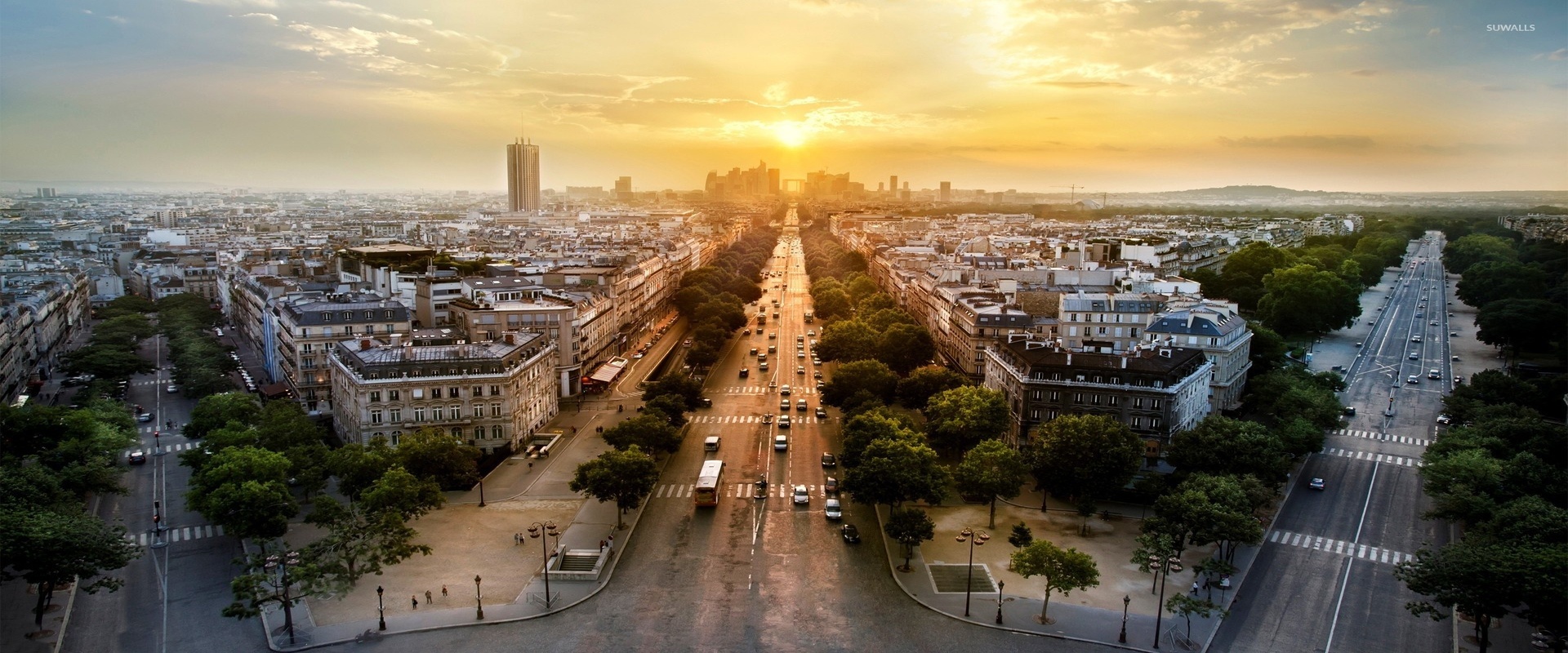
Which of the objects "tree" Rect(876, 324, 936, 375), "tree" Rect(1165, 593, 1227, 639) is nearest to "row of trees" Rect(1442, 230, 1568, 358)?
"tree" Rect(876, 324, 936, 375)

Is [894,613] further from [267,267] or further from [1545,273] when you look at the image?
[1545,273]

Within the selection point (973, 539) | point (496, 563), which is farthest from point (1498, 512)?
point (496, 563)

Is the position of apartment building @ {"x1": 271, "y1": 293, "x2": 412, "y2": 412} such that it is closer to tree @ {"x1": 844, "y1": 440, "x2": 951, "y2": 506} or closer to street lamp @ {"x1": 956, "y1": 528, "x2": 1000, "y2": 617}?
tree @ {"x1": 844, "y1": 440, "x2": 951, "y2": 506}

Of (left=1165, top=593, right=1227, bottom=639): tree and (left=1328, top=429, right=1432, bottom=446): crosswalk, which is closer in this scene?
(left=1165, top=593, right=1227, bottom=639): tree

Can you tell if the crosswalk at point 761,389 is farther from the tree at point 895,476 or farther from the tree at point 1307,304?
the tree at point 1307,304

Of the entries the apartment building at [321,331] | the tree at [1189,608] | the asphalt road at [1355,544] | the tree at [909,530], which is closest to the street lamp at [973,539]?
the tree at [909,530]

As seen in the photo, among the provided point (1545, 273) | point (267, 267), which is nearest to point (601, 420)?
point (267, 267)
